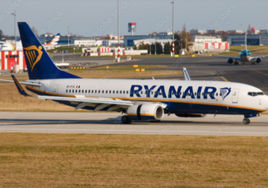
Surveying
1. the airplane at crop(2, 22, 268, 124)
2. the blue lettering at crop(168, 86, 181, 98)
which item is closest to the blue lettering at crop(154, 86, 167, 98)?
the airplane at crop(2, 22, 268, 124)

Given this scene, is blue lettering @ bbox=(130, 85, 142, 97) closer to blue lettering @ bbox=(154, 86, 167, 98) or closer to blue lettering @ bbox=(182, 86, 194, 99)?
blue lettering @ bbox=(154, 86, 167, 98)

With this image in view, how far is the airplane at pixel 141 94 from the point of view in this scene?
37000mm

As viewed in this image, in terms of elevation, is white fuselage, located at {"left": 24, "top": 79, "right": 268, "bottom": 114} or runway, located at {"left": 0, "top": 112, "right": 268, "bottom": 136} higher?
white fuselage, located at {"left": 24, "top": 79, "right": 268, "bottom": 114}

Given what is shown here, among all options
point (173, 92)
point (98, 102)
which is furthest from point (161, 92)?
point (98, 102)

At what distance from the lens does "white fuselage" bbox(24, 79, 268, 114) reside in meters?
36.8

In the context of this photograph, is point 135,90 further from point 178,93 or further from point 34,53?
point 34,53

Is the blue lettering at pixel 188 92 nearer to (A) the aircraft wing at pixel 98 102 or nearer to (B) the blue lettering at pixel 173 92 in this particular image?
(B) the blue lettering at pixel 173 92

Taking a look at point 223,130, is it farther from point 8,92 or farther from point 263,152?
point 8,92

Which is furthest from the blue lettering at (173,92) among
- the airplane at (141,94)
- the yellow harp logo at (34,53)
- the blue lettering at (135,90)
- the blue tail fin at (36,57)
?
the yellow harp logo at (34,53)

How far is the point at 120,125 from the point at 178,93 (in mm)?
6570

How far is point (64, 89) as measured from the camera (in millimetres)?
43594

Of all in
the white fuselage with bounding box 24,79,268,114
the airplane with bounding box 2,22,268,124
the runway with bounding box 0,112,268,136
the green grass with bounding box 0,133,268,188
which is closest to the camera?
the green grass with bounding box 0,133,268,188

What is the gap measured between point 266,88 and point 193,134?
43.6m

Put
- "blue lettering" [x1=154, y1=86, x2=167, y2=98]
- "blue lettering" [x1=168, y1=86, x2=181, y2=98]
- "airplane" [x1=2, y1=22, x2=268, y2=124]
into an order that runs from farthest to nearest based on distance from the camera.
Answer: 1. "blue lettering" [x1=154, y1=86, x2=167, y2=98]
2. "blue lettering" [x1=168, y1=86, x2=181, y2=98]
3. "airplane" [x1=2, y1=22, x2=268, y2=124]
